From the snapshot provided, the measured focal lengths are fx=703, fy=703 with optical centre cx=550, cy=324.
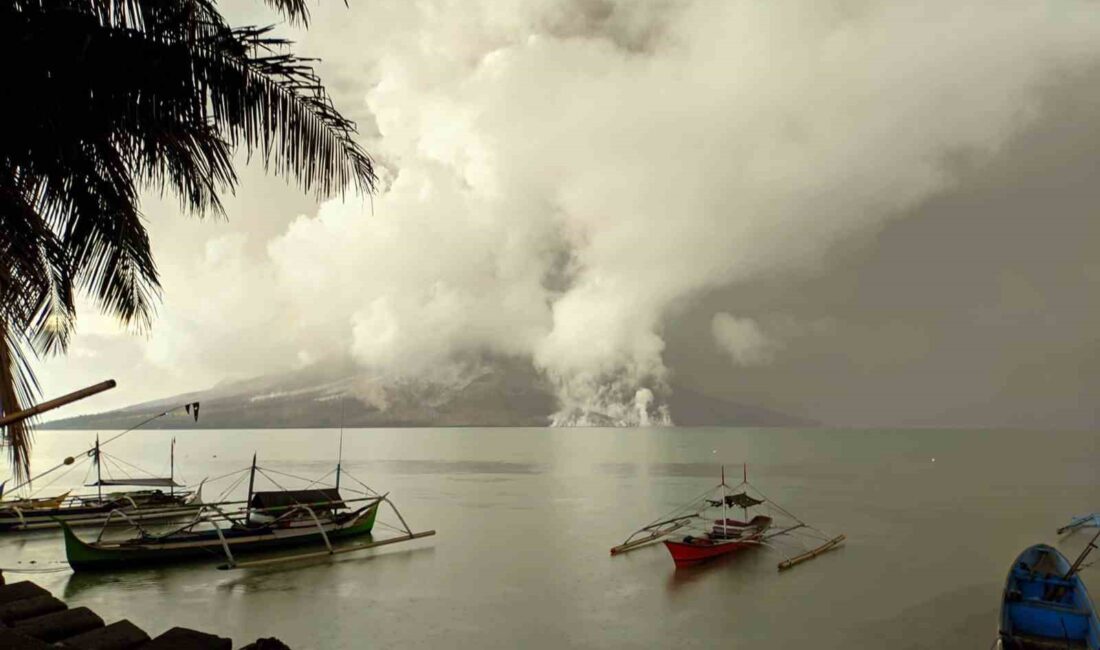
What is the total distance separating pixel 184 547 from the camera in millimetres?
25953

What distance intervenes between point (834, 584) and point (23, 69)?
88.0ft

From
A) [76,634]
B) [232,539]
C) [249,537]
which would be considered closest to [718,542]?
[249,537]

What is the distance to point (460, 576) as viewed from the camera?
86.0ft

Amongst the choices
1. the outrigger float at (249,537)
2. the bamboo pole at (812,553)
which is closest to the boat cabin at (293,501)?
the outrigger float at (249,537)

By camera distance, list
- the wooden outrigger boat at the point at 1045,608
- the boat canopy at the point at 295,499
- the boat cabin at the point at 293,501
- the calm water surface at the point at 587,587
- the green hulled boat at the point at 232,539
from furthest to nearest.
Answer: the boat canopy at the point at 295,499 < the boat cabin at the point at 293,501 < the green hulled boat at the point at 232,539 < the calm water surface at the point at 587,587 < the wooden outrigger boat at the point at 1045,608

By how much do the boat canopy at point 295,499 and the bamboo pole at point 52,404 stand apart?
2400 centimetres

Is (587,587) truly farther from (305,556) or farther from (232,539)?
(232,539)

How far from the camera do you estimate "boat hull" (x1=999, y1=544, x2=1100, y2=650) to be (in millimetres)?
13789

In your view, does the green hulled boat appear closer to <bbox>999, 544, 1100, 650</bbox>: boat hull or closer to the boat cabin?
the boat cabin

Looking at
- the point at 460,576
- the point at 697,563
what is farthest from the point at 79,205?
the point at 697,563

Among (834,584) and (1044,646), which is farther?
(834,584)

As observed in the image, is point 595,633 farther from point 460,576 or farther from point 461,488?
point 461,488

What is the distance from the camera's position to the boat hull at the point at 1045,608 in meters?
13.8

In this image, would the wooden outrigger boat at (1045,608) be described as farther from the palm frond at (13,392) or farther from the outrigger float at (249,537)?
the outrigger float at (249,537)
